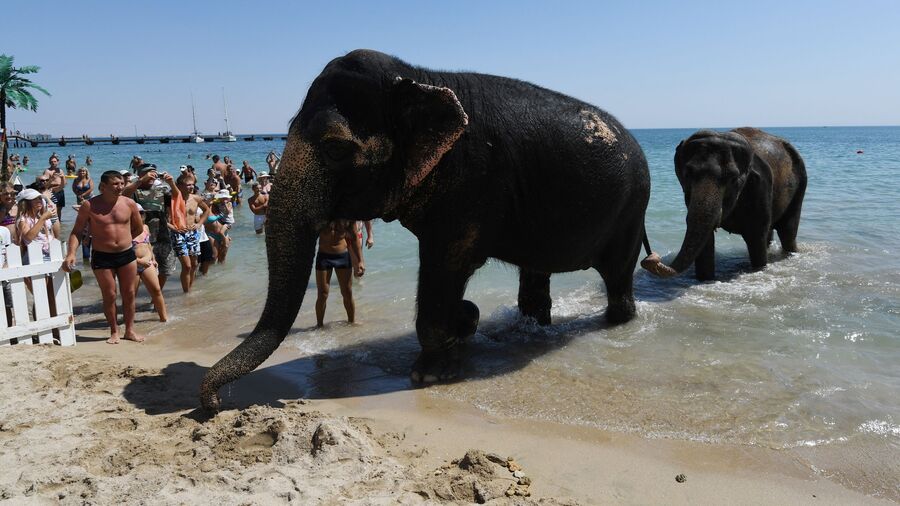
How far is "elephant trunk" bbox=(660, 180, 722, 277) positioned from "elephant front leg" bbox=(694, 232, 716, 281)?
1003 mm

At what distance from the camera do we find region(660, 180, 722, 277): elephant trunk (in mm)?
8148

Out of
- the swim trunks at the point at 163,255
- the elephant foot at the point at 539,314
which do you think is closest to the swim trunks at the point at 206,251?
the swim trunks at the point at 163,255

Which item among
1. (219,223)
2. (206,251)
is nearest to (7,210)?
(206,251)

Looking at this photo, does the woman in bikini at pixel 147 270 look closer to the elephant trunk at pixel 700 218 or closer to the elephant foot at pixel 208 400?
Answer: the elephant foot at pixel 208 400

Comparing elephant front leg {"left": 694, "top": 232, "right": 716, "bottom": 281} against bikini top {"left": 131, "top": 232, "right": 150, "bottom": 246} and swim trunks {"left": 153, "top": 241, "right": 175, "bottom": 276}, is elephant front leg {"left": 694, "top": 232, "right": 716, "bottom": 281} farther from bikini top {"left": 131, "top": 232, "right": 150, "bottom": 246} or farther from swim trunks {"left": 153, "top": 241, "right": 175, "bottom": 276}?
swim trunks {"left": 153, "top": 241, "right": 175, "bottom": 276}

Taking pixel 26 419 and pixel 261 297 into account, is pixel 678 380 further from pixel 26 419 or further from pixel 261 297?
pixel 261 297

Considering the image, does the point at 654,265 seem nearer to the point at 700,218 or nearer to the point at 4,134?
the point at 700,218

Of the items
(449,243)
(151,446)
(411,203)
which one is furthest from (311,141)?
(151,446)

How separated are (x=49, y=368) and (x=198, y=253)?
4.29m

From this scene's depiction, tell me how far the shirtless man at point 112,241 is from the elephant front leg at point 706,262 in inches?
297

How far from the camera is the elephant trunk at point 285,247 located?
14.6 ft

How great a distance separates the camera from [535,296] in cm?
733

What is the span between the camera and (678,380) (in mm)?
5625

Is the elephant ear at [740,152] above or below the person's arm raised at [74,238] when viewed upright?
above
